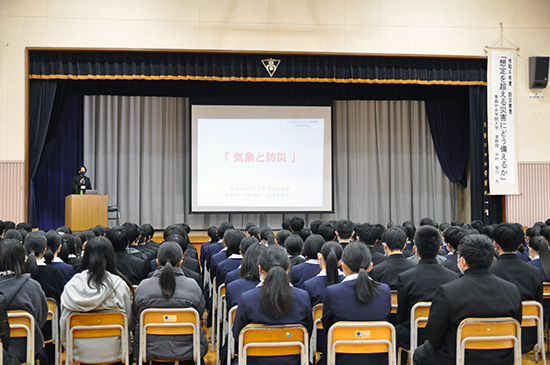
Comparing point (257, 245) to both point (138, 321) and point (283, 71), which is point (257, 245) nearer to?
point (138, 321)

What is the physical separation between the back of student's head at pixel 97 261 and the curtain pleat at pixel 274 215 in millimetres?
8458

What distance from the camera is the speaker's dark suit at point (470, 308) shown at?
111 inches

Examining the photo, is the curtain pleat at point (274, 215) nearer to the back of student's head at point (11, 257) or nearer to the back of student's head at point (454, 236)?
the back of student's head at point (454, 236)

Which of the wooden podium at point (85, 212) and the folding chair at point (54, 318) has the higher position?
the wooden podium at point (85, 212)

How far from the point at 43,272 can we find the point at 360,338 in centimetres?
238

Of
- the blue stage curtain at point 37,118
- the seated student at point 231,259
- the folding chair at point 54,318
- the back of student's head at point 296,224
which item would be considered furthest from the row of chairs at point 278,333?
the blue stage curtain at point 37,118

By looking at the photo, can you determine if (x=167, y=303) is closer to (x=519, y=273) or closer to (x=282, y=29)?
(x=519, y=273)

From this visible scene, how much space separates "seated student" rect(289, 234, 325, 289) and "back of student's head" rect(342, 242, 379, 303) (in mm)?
819

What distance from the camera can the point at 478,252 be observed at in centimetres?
287

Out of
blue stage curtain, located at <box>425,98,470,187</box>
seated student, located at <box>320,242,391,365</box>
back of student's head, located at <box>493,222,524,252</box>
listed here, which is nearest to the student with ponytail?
back of student's head, located at <box>493,222,524,252</box>

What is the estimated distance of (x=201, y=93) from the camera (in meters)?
11.9

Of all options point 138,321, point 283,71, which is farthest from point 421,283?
point 283,71

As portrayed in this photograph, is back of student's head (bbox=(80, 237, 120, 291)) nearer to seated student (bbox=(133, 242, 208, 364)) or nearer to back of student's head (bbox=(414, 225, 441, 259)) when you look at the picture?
seated student (bbox=(133, 242, 208, 364))

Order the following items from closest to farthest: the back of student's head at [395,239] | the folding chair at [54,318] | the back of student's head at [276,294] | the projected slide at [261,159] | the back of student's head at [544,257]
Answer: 1. the back of student's head at [276,294]
2. the folding chair at [54,318]
3. the back of student's head at [395,239]
4. the back of student's head at [544,257]
5. the projected slide at [261,159]
